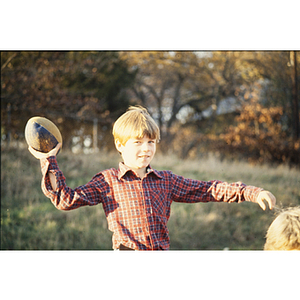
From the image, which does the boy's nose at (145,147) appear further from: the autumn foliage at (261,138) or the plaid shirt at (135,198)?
the autumn foliage at (261,138)

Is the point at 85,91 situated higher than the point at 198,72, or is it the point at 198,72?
the point at 198,72

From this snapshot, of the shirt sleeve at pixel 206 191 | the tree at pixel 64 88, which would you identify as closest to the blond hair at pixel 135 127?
the shirt sleeve at pixel 206 191

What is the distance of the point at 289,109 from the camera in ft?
30.0

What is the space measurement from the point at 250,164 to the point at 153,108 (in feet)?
13.8

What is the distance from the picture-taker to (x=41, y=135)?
2.23 m

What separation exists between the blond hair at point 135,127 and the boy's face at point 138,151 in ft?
0.10

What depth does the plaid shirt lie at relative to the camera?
221 centimetres

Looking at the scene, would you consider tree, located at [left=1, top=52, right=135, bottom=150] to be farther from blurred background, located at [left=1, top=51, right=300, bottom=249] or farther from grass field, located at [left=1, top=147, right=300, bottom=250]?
grass field, located at [left=1, top=147, right=300, bottom=250]

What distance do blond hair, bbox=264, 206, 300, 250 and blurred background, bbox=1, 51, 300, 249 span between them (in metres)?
3.60

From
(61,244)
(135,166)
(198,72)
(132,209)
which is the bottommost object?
(61,244)

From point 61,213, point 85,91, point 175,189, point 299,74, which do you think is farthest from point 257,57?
point 175,189

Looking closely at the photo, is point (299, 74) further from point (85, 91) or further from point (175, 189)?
point (175, 189)

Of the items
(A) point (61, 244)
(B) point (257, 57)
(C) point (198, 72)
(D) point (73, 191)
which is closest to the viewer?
(D) point (73, 191)

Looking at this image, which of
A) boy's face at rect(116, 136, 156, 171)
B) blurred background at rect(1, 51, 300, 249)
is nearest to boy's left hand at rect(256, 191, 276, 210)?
boy's face at rect(116, 136, 156, 171)
